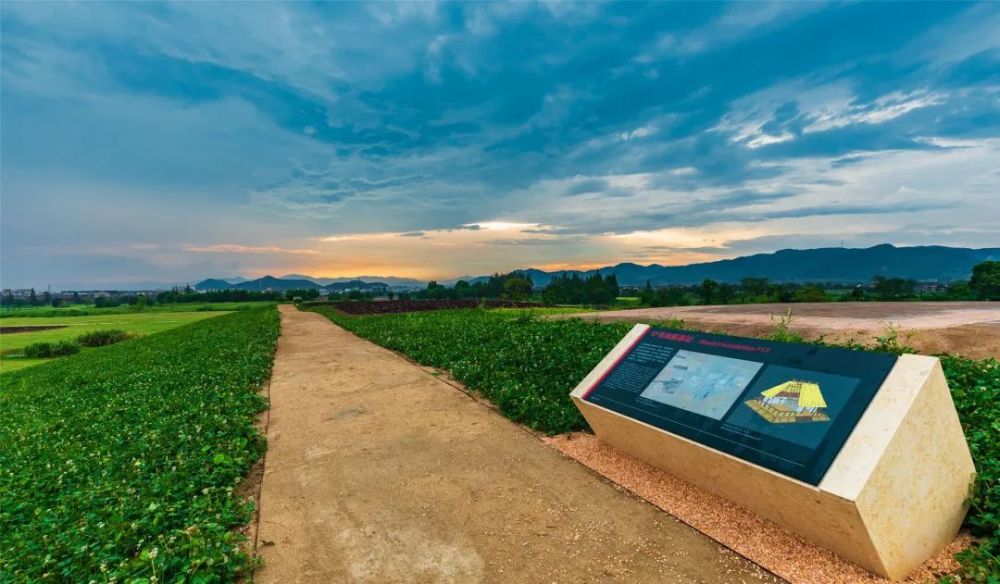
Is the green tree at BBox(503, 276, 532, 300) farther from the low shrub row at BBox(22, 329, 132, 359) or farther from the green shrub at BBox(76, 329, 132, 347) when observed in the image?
the low shrub row at BBox(22, 329, 132, 359)

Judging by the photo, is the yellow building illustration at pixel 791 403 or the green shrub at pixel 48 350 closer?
the yellow building illustration at pixel 791 403

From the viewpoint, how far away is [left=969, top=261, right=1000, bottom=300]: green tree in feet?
47.7

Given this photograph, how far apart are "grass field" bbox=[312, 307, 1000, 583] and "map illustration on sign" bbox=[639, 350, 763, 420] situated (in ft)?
5.98

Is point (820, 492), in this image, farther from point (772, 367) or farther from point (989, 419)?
point (989, 419)

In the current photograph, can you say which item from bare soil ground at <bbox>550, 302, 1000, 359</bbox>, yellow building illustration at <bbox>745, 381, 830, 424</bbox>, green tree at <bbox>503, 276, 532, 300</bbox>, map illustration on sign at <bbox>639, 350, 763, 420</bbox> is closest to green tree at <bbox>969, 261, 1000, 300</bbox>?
bare soil ground at <bbox>550, 302, 1000, 359</bbox>

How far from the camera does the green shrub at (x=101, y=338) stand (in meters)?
31.0

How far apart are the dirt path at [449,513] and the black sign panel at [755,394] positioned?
91 centimetres

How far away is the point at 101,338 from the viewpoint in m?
31.7

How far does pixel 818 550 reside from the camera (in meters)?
3.55

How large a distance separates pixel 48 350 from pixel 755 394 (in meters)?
39.3

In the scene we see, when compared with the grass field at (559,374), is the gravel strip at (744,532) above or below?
below

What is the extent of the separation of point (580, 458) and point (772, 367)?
2.53 metres

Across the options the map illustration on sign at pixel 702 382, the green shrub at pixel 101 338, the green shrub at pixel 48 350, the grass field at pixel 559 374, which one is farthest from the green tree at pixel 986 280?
the green shrub at pixel 101 338

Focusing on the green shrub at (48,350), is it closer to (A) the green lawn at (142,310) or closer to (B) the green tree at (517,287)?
(A) the green lawn at (142,310)
